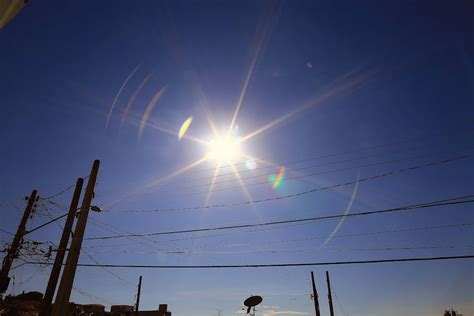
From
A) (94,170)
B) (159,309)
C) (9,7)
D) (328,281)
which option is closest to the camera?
(9,7)

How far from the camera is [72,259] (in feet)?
48.2

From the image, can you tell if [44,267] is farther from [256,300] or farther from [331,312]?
[331,312]

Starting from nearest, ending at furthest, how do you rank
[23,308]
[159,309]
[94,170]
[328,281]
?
1. [94,170]
2. [23,308]
3. [328,281]
4. [159,309]

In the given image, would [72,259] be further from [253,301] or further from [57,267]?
[253,301]

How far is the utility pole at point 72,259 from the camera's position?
45.5 ft

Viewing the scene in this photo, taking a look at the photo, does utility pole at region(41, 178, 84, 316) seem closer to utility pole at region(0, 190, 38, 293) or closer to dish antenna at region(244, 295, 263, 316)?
utility pole at region(0, 190, 38, 293)

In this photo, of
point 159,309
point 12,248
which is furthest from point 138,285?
point 12,248

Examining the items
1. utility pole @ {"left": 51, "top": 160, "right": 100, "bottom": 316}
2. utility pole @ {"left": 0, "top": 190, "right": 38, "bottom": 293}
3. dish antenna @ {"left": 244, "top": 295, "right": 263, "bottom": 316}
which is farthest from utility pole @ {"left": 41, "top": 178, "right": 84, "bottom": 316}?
dish antenna @ {"left": 244, "top": 295, "right": 263, "bottom": 316}

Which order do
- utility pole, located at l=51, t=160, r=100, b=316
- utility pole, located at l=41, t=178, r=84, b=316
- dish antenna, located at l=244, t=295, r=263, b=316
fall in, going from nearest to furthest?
1. utility pole, located at l=51, t=160, r=100, b=316
2. utility pole, located at l=41, t=178, r=84, b=316
3. dish antenna, located at l=244, t=295, r=263, b=316

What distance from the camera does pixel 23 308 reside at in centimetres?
2917

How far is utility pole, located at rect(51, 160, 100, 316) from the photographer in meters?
13.9

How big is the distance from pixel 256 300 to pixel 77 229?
2126 cm

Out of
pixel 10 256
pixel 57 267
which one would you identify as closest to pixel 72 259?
pixel 57 267

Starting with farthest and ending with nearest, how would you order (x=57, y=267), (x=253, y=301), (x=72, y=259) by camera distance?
(x=253, y=301) < (x=57, y=267) < (x=72, y=259)
